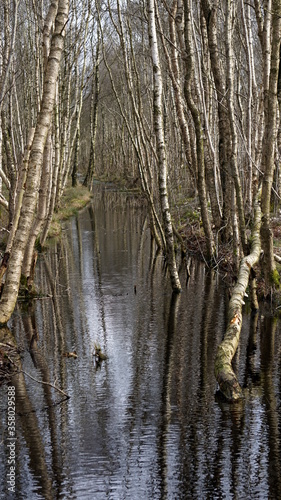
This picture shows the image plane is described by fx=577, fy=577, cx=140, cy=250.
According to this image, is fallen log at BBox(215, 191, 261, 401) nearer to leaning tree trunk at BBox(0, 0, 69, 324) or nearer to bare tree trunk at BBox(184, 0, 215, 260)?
leaning tree trunk at BBox(0, 0, 69, 324)

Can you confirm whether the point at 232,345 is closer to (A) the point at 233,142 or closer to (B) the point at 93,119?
(A) the point at 233,142

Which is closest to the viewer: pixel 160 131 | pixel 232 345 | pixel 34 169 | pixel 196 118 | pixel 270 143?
pixel 232 345

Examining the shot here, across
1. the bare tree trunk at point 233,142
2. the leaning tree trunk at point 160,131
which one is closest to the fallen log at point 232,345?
the bare tree trunk at point 233,142

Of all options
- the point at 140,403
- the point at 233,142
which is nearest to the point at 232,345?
the point at 140,403

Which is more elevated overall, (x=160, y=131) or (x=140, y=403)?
(x=160, y=131)

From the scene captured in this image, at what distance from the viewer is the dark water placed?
457cm

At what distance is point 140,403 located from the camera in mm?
6020

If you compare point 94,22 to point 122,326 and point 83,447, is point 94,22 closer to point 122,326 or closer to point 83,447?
point 122,326

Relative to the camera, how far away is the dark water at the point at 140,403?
15.0 ft

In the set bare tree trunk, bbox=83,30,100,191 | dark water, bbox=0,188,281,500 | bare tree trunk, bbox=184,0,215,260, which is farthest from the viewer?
bare tree trunk, bbox=83,30,100,191

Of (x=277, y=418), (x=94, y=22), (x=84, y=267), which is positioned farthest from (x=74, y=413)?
(x=94, y=22)

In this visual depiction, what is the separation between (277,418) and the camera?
18.1ft

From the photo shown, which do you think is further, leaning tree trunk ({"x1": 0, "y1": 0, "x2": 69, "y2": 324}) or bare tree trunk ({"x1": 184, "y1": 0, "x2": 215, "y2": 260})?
bare tree trunk ({"x1": 184, "y1": 0, "x2": 215, "y2": 260})

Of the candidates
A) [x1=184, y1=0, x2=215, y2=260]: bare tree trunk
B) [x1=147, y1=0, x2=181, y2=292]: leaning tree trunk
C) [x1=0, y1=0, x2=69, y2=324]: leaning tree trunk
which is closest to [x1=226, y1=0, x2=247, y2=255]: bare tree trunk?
[x1=184, y1=0, x2=215, y2=260]: bare tree trunk
